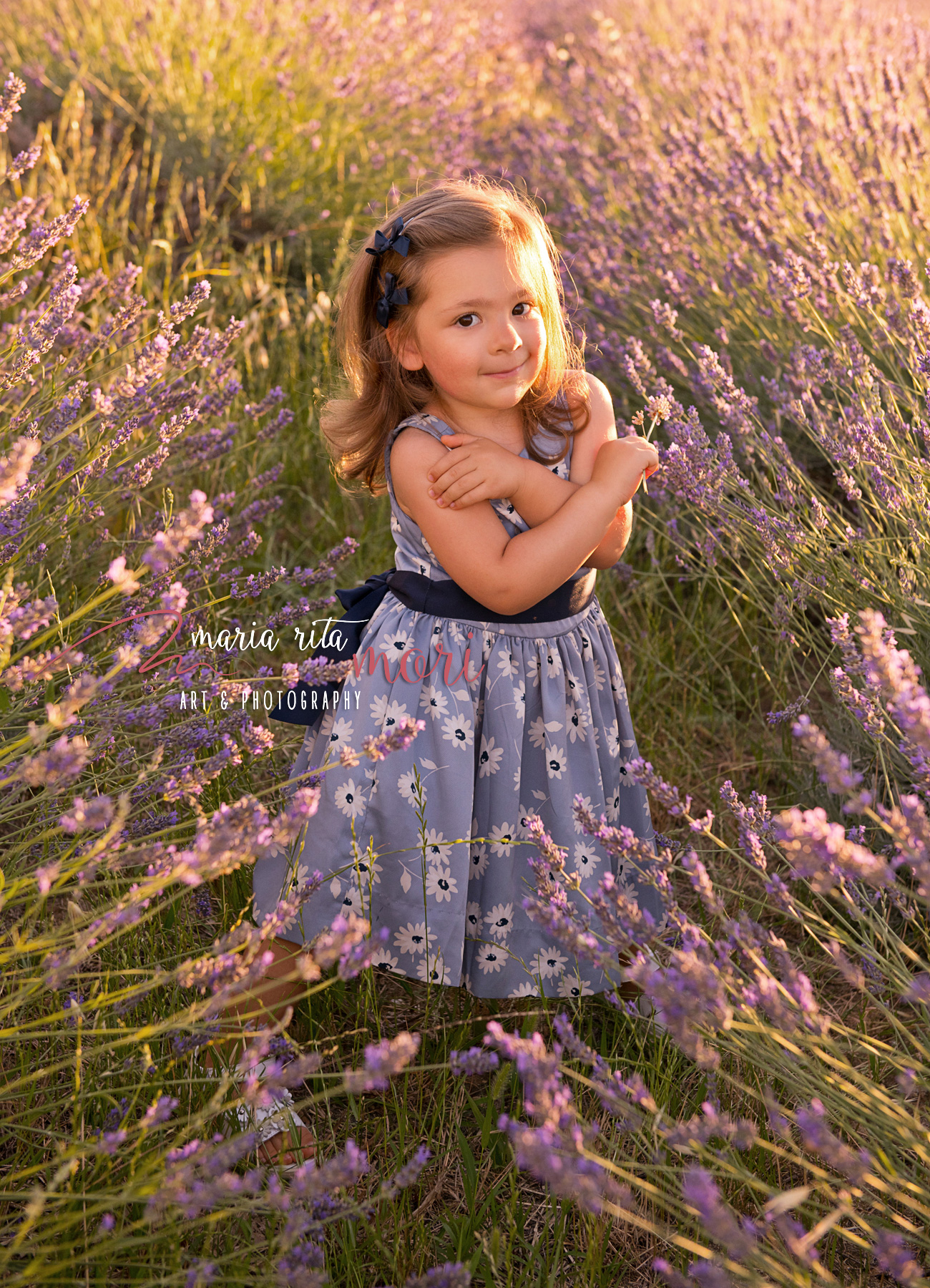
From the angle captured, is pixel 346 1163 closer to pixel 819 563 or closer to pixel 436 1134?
pixel 436 1134

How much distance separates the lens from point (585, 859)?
170 cm

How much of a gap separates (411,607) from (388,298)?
0.51m

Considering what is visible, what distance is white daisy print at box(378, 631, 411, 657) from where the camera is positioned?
1.70 m

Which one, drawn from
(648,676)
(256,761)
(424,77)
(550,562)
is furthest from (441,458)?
(424,77)

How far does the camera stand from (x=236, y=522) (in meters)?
2.31

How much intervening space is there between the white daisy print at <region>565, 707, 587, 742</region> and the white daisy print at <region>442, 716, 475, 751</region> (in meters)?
0.18

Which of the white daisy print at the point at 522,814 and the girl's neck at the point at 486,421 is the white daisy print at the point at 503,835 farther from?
the girl's neck at the point at 486,421

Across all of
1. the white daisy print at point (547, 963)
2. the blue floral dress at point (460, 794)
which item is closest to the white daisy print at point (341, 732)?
the blue floral dress at point (460, 794)

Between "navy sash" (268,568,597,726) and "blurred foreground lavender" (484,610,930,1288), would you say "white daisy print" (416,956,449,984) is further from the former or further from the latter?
"navy sash" (268,568,597,726)

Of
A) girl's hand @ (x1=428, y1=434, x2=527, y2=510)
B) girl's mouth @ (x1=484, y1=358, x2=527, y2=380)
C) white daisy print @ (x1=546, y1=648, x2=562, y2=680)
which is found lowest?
white daisy print @ (x1=546, y1=648, x2=562, y2=680)

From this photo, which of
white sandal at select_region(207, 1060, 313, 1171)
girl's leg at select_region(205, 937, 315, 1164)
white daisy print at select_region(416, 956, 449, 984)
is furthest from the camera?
white daisy print at select_region(416, 956, 449, 984)

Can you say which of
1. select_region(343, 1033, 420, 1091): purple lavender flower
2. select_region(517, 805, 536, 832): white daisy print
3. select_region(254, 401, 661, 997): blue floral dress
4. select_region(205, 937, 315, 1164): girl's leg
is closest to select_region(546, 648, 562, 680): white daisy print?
select_region(254, 401, 661, 997): blue floral dress

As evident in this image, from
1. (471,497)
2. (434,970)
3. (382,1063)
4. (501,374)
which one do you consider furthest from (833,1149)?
(501,374)

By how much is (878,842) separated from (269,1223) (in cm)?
125
